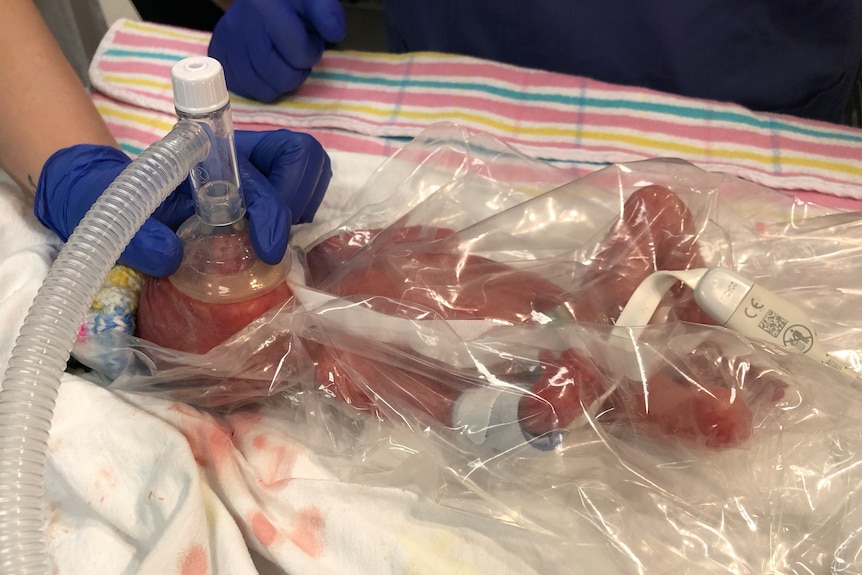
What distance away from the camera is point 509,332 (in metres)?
0.55

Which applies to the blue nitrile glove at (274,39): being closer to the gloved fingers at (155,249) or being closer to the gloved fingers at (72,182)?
the gloved fingers at (72,182)

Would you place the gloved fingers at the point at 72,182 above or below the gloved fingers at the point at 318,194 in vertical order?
above

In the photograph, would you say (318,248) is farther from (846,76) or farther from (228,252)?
(846,76)

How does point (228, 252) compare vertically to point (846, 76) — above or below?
above

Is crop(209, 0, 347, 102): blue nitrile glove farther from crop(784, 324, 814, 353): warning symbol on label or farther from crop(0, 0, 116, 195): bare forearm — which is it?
crop(784, 324, 814, 353): warning symbol on label

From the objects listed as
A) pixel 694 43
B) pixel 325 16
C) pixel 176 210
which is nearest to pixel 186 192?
pixel 176 210

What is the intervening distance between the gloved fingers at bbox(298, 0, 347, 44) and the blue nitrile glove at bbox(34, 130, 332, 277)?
8.0 inches

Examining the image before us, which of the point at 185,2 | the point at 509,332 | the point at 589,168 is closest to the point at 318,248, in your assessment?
the point at 509,332

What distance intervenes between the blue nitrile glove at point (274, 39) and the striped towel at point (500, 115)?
0.14 feet

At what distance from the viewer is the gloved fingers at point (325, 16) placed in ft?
2.94

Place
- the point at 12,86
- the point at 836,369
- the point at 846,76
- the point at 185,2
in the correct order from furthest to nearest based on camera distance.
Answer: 1. the point at 185,2
2. the point at 846,76
3. the point at 12,86
4. the point at 836,369

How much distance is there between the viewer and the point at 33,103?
2.58ft

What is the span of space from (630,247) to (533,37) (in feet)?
1.71

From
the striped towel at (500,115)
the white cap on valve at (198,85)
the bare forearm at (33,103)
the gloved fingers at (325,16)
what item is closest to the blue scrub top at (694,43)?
the striped towel at (500,115)
